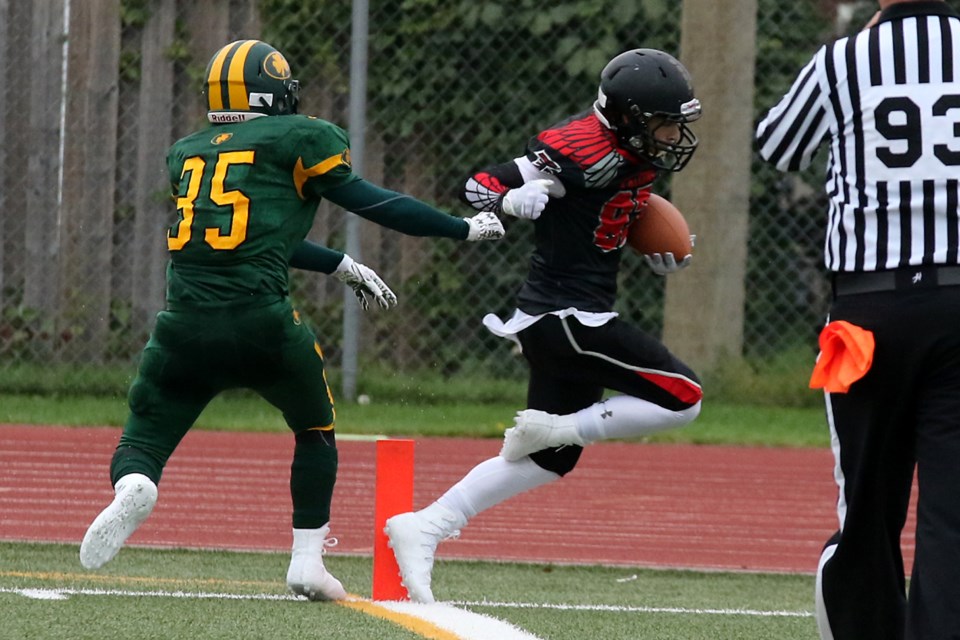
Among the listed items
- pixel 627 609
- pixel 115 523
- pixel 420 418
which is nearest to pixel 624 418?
pixel 627 609

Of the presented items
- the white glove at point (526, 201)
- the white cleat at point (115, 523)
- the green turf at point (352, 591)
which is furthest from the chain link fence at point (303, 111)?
the white cleat at point (115, 523)

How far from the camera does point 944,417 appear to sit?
3.87 meters

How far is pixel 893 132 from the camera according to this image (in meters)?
3.89

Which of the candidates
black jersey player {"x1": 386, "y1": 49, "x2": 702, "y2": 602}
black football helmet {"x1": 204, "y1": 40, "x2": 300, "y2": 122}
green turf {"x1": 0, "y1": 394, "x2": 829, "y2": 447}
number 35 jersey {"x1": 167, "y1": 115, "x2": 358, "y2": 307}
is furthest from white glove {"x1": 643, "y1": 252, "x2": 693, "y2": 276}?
green turf {"x1": 0, "y1": 394, "x2": 829, "y2": 447}

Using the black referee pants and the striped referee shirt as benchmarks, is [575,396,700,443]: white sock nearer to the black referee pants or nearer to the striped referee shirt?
the black referee pants

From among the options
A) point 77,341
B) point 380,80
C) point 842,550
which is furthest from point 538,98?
point 842,550

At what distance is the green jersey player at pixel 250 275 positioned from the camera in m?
5.15

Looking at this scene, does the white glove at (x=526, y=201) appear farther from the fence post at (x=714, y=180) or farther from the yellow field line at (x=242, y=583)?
the fence post at (x=714, y=180)

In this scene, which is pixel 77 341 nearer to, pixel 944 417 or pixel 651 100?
pixel 651 100

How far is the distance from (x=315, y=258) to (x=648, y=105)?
1208 mm

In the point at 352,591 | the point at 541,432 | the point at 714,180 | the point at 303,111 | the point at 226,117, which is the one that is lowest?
the point at 352,591

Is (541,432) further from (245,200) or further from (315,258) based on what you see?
(245,200)

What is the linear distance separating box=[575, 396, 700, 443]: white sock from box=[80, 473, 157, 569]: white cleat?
1539 mm

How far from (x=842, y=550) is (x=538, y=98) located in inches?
288
